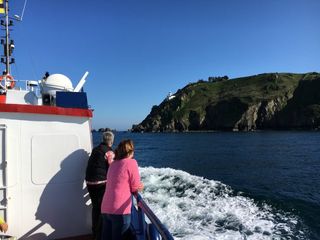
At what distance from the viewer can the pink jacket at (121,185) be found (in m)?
5.09

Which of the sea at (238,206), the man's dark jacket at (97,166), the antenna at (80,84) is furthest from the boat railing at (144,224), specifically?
the sea at (238,206)

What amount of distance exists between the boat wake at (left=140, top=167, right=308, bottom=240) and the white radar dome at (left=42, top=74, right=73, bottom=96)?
651 centimetres

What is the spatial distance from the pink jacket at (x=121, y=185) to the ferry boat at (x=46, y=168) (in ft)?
3.04

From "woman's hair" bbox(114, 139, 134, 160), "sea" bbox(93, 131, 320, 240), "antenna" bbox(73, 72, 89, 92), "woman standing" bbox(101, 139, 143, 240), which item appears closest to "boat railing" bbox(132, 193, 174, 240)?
"woman standing" bbox(101, 139, 143, 240)

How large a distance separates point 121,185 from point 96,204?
6.05 ft

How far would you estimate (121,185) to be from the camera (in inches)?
200

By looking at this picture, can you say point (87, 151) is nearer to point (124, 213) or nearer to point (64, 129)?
point (64, 129)

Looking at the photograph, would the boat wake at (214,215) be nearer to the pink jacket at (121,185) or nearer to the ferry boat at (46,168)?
the ferry boat at (46,168)

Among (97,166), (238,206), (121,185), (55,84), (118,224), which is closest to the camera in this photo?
(121,185)

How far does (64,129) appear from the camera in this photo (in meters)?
6.99

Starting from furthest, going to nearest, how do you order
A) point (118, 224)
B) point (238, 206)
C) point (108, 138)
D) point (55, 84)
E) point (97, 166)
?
1. point (238, 206)
2. point (55, 84)
3. point (108, 138)
4. point (97, 166)
5. point (118, 224)

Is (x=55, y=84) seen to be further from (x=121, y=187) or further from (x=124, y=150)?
(x=121, y=187)

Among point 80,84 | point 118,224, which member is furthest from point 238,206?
point 118,224

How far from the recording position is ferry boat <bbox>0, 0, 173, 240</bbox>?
21.1 ft
